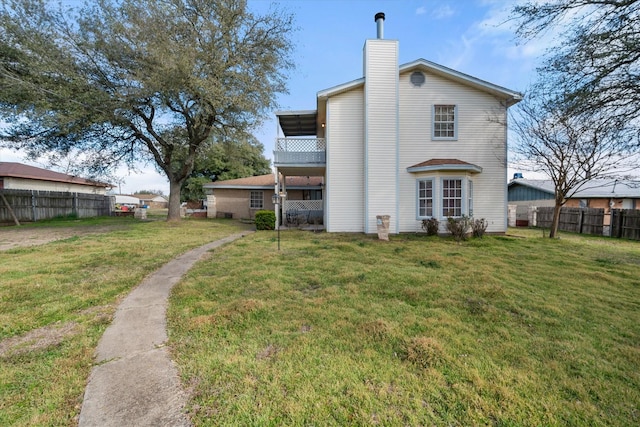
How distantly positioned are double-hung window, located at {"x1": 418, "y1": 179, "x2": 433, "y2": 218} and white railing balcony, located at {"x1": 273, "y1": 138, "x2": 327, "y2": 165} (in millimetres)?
4402

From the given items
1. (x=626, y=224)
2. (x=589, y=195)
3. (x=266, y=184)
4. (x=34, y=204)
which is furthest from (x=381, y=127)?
(x=34, y=204)

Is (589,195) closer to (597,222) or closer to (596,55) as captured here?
(597,222)

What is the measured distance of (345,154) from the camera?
11.8 metres

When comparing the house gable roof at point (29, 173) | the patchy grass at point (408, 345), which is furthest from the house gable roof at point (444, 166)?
the house gable roof at point (29, 173)

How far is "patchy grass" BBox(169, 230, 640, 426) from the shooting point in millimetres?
2148

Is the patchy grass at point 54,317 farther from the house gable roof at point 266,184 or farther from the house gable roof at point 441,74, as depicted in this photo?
the house gable roof at point 266,184

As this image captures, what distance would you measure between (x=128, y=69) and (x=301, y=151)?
8.51m

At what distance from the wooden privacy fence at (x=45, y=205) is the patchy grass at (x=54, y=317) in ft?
37.3

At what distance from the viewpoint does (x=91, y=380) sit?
2.42 m

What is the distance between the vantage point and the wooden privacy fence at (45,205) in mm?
15275

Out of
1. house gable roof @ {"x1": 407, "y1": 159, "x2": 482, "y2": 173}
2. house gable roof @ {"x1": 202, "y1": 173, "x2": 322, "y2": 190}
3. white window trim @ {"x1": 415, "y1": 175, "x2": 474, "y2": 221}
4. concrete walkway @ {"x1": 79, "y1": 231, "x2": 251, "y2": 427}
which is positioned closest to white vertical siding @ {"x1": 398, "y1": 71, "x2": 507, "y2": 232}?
house gable roof @ {"x1": 407, "y1": 159, "x2": 482, "y2": 173}

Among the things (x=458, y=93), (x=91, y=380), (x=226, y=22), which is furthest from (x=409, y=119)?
(x=91, y=380)

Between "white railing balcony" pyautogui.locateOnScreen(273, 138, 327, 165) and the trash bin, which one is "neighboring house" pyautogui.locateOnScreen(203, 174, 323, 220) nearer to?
"white railing balcony" pyautogui.locateOnScreen(273, 138, 327, 165)

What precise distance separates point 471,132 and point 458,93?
69.4 inches
